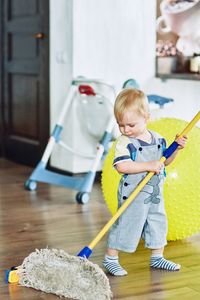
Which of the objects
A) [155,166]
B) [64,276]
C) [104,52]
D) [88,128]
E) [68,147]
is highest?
[104,52]

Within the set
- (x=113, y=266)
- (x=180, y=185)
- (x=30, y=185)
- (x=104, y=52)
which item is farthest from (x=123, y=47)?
(x=113, y=266)

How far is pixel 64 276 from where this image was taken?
269 centimetres

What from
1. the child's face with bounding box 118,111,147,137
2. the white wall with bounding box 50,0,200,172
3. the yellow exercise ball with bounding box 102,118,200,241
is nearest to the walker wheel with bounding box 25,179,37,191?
the white wall with bounding box 50,0,200,172

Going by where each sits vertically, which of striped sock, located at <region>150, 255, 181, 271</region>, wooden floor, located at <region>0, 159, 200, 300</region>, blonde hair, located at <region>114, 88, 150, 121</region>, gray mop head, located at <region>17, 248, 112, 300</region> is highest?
blonde hair, located at <region>114, 88, 150, 121</region>

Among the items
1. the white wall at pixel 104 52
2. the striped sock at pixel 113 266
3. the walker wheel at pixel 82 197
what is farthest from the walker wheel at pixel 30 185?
the striped sock at pixel 113 266

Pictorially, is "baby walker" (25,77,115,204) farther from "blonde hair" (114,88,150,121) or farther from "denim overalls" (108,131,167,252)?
"blonde hair" (114,88,150,121)

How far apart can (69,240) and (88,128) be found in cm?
156

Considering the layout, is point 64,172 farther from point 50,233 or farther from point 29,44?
point 50,233

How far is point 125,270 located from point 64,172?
2.24 m

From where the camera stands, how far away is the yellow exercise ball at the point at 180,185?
3.23 m

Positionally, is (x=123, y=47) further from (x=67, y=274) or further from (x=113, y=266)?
(x=67, y=274)

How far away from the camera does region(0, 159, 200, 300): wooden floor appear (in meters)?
2.79

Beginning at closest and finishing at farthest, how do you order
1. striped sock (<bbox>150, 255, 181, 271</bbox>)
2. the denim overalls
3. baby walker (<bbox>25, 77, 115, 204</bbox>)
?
the denim overalls
striped sock (<bbox>150, 255, 181, 271</bbox>)
baby walker (<bbox>25, 77, 115, 204</bbox>)

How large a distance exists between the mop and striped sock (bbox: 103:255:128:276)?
0.19 m
